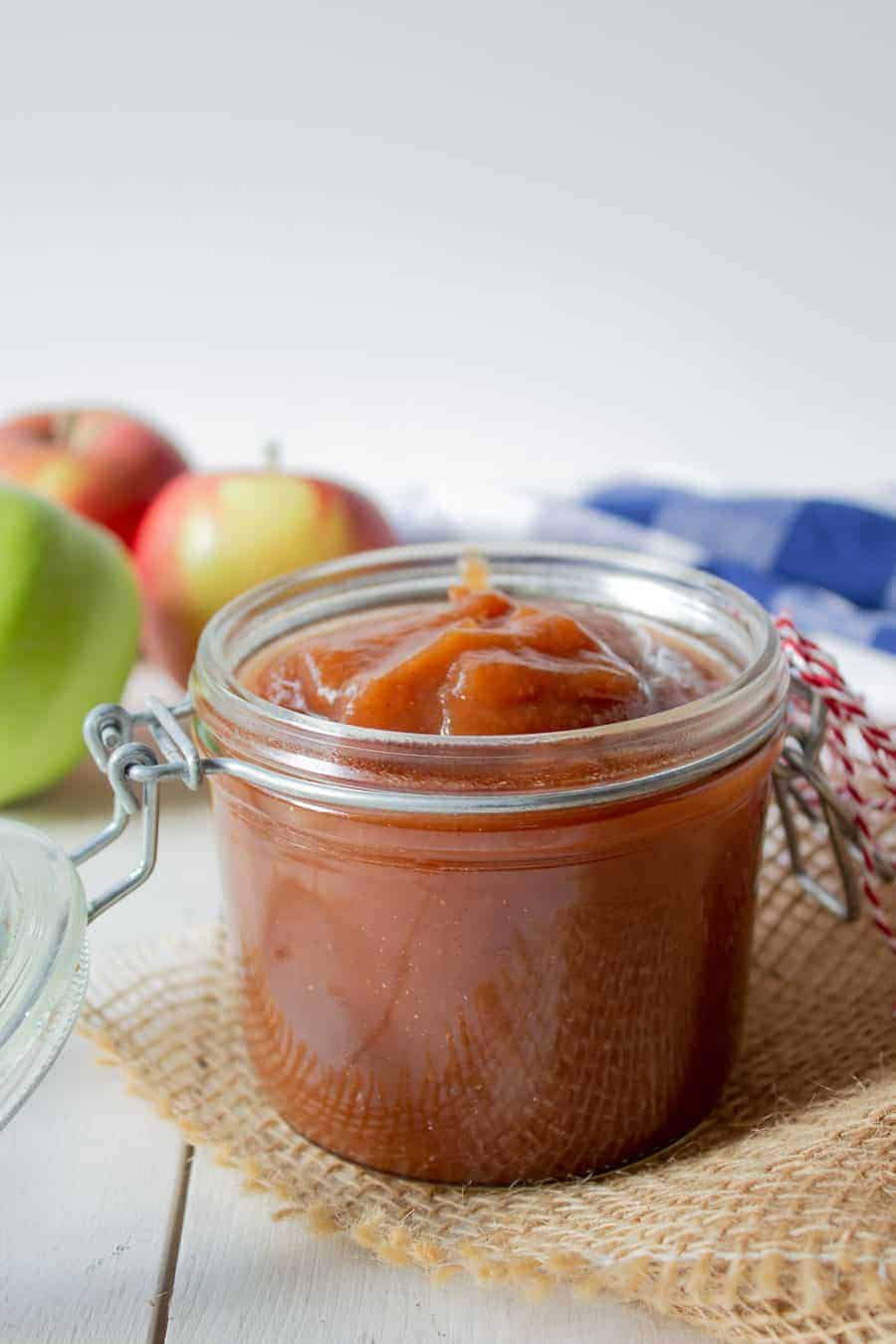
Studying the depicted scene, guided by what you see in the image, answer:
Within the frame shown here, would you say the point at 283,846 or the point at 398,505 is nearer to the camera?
the point at 283,846

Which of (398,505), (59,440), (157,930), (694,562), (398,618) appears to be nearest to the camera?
(398,618)

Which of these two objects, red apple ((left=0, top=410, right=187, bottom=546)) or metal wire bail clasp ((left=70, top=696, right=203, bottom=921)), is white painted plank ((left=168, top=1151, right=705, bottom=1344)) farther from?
red apple ((left=0, top=410, right=187, bottom=546))

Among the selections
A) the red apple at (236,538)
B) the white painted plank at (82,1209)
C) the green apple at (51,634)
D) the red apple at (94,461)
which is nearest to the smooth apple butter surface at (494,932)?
the white painted plank at (82,1209)

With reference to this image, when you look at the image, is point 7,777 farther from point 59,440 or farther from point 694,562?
point 694,562

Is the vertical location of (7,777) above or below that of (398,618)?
below

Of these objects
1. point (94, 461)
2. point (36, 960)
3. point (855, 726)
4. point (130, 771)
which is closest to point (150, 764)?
point (130, 771)

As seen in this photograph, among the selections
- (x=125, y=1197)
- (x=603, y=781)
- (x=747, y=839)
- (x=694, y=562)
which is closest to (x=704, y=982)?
(x=747, y=839)

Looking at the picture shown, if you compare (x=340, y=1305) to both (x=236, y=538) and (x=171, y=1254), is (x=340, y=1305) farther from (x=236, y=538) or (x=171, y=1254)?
(x=236, y=538)
